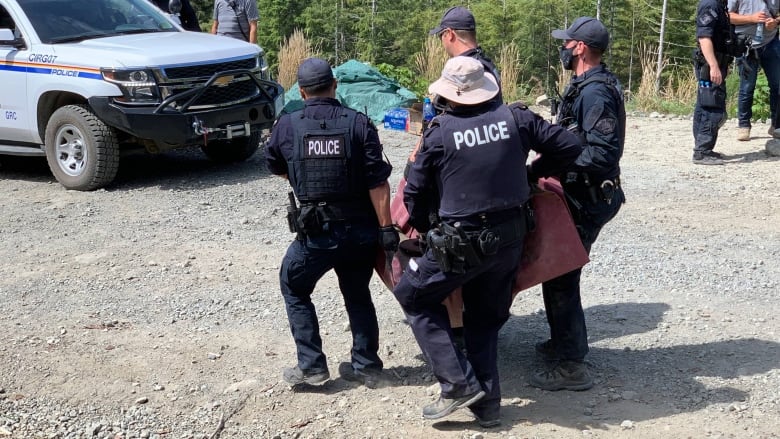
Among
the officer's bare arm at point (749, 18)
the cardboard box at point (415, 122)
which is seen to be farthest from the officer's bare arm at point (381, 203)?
the cardboard box at point (415, 122)

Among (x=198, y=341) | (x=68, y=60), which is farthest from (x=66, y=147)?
(x=198, y=341)

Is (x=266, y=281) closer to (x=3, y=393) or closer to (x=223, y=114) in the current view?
(x=3, y=393)

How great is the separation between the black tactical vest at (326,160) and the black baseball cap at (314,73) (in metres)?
0.16

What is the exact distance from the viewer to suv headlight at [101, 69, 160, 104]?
8.12 meters

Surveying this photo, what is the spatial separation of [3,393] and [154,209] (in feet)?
10.6

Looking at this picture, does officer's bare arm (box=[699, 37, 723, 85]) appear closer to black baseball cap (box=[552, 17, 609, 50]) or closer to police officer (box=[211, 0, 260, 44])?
black baseball cap (box=[552, 17, 609, 50])

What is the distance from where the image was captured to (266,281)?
242 inches

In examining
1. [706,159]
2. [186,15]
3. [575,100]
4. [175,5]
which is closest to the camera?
[575,100]

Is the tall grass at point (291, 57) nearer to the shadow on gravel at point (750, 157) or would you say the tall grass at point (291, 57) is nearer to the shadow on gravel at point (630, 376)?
the shadow on gravel at point (750, 157)

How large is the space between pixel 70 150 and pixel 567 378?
5597 mm

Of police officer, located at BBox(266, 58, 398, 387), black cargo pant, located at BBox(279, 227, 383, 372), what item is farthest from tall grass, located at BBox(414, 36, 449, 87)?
police officer, located at BBox(266, 58, 398, 387)

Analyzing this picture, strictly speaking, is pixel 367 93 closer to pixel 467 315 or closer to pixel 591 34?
pixel 591 34

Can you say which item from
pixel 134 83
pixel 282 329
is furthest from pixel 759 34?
pixel 282 329

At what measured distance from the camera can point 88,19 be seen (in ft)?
29.5
